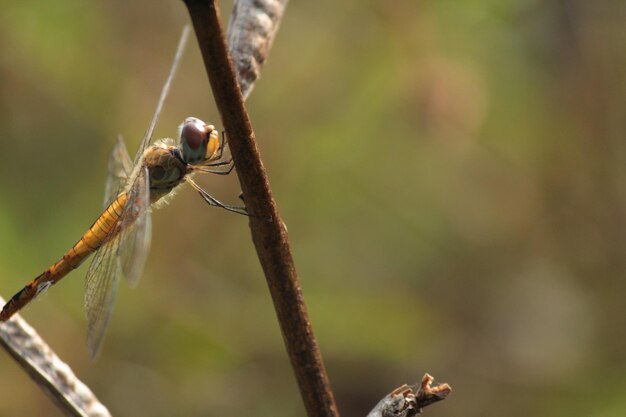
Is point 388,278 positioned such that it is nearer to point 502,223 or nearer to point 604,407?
point 502,223

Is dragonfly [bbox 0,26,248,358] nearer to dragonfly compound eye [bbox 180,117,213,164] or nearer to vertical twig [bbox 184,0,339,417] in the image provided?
dragonfly compound eye [bbox 180,117,213,164]

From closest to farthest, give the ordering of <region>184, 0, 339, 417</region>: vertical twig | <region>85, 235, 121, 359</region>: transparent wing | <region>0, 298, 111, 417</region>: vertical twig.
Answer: <region>184, 0, 339, 417</region>: vertical twig < <region>0, 298, 111, 417</region>: vertical twig < <region>85, 235, 121, 359</region>: transparent wing

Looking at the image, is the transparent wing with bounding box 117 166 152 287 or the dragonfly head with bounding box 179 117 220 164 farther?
the dragonfly head with bounding box 179 117 220 164

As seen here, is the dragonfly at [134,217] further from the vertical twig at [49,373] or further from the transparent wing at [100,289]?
the vertical twig at [49,373]

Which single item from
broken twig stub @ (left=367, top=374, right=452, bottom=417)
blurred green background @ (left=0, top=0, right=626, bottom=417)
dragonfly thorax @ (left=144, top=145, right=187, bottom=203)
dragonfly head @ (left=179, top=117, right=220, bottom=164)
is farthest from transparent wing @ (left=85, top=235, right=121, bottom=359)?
blurred green background @ (left=0, top=0, right=626, bottom=417)

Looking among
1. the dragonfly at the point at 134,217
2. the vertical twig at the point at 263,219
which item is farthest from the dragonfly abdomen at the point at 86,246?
the vertical twig at the point at 263,219

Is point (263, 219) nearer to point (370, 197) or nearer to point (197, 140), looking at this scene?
point (197, 140)

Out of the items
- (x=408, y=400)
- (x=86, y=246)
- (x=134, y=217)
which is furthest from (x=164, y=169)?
(x=408, y=400)
